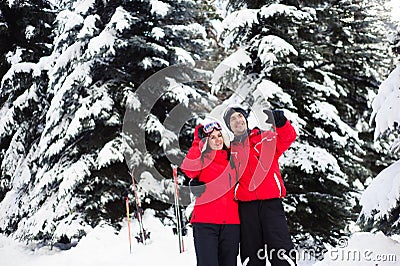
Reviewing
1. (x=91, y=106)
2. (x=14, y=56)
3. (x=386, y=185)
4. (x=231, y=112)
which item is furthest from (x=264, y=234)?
(x=14, y=56)

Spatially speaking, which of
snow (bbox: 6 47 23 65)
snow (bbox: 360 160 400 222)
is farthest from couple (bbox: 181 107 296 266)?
snow (bbox: 6 47 23 65)

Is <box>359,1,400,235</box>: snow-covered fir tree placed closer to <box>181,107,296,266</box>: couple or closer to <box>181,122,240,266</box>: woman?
<box>181,107,296,266</box>: couple

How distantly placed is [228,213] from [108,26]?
644 cm

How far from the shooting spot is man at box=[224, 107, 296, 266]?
14.1ft

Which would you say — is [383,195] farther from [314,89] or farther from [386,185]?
[314,89]

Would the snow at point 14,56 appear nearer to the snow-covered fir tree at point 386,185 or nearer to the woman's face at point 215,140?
the woman's face at point 215,140

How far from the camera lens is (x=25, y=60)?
12156 mm

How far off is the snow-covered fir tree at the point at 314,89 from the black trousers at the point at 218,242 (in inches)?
156

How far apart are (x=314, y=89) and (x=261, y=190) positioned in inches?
199

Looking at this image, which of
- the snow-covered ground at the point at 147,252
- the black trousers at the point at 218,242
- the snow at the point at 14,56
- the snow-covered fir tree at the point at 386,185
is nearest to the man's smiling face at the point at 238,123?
the black trousers at the point at 218,242

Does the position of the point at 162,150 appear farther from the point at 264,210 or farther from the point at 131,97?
the point at 264,210

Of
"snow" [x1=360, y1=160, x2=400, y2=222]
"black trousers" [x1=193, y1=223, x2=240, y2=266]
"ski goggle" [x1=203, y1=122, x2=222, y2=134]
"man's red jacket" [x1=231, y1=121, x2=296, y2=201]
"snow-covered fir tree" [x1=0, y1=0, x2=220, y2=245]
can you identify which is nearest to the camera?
"black trousers" [x1=193, y1=223, x2=240, y2=266]

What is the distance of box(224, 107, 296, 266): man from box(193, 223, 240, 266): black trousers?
0.45 ft

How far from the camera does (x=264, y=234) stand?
4.32 metres
